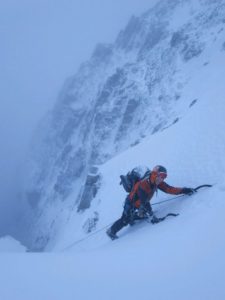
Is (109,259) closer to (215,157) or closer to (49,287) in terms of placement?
(49,287)

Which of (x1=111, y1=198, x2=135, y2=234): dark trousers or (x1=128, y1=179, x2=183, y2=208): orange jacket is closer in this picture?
(x1=128, y1=179, x2=183, y2=208): orange jacket

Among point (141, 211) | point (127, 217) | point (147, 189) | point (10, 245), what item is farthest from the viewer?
point (10, 245)

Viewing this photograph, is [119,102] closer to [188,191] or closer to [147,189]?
[147,189]

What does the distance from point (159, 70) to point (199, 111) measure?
35.4 meters

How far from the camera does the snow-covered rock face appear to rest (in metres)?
41.9

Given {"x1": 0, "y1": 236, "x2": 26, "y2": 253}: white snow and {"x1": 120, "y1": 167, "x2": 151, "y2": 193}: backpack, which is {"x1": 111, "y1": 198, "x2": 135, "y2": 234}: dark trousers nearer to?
{"x1": 120, "y1": 167, "x2": 151, "y2": 193}: backpack

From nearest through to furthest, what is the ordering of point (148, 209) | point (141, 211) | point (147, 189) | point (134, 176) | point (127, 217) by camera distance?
point (147, 189)
point (148, 209)
point (141, 211)
point (134, 176)
point (127, 217)

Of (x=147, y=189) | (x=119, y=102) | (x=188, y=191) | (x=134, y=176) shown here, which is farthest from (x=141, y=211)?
(x=119, y=102)

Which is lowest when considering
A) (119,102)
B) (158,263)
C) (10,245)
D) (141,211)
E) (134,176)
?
(10,245)

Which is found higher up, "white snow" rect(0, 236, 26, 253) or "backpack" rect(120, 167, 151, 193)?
"backpack" rect(120, 167, 151, 193)

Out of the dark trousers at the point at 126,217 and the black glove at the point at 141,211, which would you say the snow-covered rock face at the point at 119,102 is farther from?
the black glove at the point at 141,211

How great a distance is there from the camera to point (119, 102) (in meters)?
53.7

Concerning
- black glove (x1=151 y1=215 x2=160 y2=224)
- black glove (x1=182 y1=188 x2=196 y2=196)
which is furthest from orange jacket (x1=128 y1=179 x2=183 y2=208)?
black glove (x1=151 y1=215 x2=160 y2=224)

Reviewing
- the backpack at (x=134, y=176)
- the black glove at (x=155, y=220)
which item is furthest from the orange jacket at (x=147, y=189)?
the black glove at (x=155, y=220)
